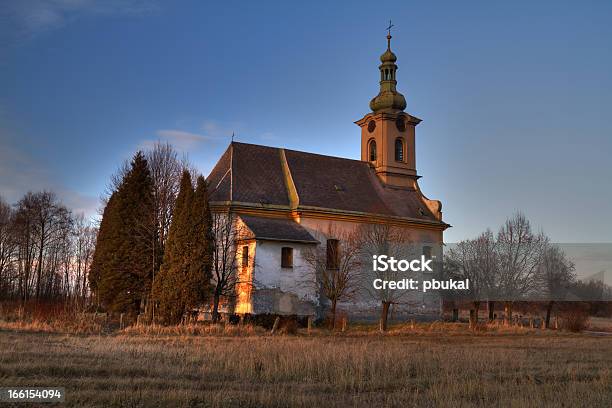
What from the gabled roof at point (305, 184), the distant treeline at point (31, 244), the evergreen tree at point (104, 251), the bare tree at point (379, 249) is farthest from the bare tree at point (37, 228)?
the bare tree at point (379, 249)

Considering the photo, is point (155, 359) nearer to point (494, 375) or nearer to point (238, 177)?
point (494, 375)

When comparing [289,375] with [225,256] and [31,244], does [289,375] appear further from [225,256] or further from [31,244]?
[31,244]

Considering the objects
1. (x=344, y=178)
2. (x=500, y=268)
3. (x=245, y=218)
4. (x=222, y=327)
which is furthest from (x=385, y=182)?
(x=222, y=327)

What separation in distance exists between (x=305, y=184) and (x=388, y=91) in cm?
1058

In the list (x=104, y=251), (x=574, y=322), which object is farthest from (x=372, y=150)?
(x=104, y=251)

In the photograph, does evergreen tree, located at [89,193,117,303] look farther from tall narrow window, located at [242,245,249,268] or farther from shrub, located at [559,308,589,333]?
shrub, located at [559,308,589,333]

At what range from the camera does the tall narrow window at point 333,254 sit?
30891 millimetres

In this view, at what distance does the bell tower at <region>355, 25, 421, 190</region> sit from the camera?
3747 centimetres

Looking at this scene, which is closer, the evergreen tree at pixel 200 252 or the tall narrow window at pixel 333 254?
the evergreen tree at pixel 200 252

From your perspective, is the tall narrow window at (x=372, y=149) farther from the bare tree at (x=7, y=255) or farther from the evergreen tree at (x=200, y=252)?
the bare tree at (x=7, y=255)

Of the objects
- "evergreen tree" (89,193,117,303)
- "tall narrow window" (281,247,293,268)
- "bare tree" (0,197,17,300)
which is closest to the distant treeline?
"bare tree" (0,197,17,300)

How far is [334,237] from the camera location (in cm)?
3170

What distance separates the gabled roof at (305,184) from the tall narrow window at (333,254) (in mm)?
1917

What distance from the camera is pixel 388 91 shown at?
127 ft
